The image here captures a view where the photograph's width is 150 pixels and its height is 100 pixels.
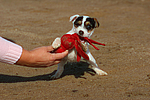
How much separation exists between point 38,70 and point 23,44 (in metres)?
1.53

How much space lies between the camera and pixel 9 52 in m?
2.69

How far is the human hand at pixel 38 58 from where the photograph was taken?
2898mm

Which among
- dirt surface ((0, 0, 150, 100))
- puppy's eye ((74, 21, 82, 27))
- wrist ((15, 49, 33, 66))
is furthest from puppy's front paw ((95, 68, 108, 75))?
wrist ((15, 49, 33, 66))

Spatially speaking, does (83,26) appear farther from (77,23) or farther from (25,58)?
(25,58)

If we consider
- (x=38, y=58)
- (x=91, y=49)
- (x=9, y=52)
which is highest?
(x=9, y=52)

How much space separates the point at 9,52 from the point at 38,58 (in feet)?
1.44

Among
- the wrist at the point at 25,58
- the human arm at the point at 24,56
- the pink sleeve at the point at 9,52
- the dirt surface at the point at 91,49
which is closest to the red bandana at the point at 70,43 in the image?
the human arm at the point at 24,56

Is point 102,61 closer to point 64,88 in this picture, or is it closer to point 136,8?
point 64,88

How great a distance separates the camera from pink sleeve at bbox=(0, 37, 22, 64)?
2.66 metres

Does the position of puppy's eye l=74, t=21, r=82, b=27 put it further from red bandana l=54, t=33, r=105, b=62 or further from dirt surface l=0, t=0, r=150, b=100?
dirt surface l=0, t=0, r=150, b=100

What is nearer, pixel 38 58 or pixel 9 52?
pixel 9 52

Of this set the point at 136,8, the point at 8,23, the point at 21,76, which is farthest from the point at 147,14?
the point at 21,76

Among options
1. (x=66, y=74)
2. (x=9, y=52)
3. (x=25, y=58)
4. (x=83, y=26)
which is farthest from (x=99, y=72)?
(x=9, y=52)

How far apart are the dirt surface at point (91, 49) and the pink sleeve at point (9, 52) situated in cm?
76
